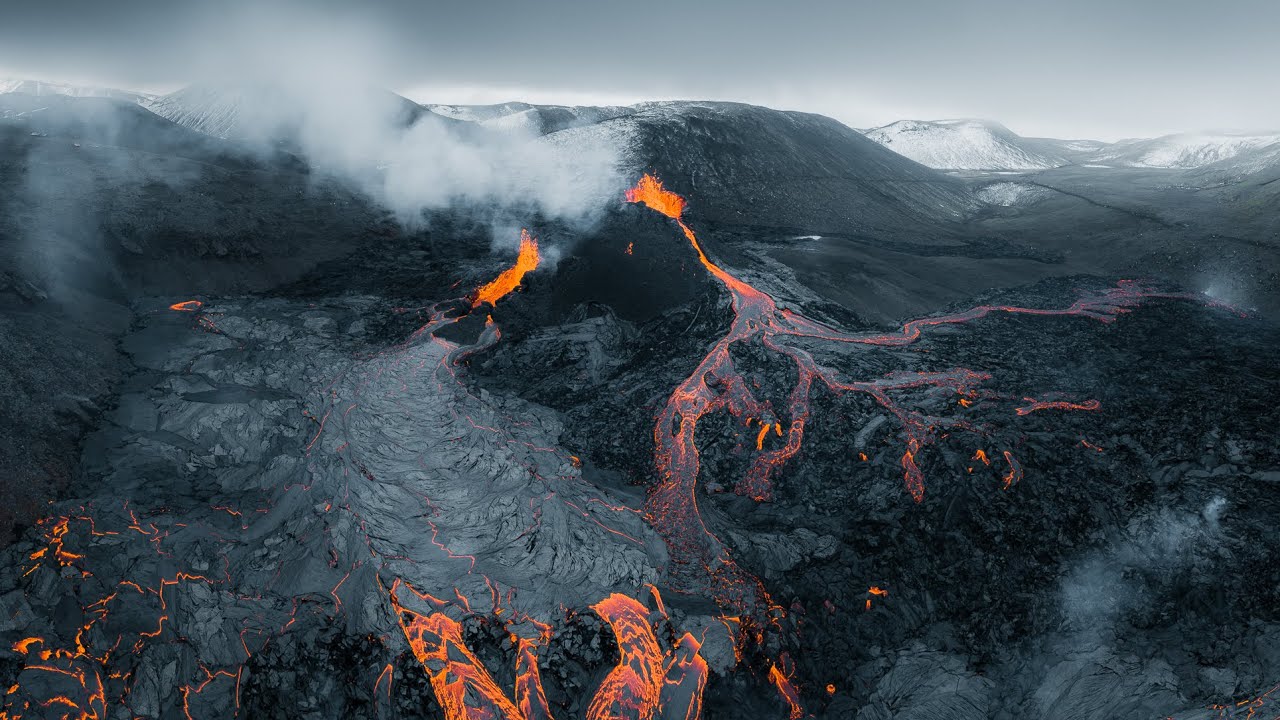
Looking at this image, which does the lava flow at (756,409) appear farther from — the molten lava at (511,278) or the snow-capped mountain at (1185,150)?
the snow-capped mountain at (1185,150)

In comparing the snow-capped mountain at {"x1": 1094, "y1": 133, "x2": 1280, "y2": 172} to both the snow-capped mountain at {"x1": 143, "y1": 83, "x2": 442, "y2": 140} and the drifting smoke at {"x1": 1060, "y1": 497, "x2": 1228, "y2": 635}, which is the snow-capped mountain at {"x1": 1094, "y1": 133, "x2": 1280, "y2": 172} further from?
the snow-capped mountain at {"x1": 143, "y1": 83, "x2": 442, "y2": 140}

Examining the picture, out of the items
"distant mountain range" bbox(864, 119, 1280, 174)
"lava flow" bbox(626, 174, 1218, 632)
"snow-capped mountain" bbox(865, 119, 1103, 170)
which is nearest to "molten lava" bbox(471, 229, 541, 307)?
"lava flow" bbox(626, 174, 1218, 632)

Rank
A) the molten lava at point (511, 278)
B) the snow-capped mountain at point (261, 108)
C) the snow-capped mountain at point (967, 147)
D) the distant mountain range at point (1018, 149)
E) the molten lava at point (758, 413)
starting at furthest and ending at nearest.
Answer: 1. the snow-capped mountain at point (967, 147)
2. the distant mountain range at point (1018, 149)
3. the snow-capped mountain at point (261, 108)
4. the molten lava at point (511, 278)
5. the molten lava at point (758, 413)

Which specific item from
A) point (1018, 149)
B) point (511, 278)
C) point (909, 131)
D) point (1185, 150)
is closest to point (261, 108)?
point (511, 278)

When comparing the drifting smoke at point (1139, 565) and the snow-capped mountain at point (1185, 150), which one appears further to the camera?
the snow-capped mountain at point (1185, 150)

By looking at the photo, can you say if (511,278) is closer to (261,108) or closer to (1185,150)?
(261,108)

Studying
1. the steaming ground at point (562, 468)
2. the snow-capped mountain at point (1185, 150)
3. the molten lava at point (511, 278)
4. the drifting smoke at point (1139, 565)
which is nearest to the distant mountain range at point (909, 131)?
the snow-capped mountain at point (1185, 150)

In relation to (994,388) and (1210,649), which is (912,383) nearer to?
(994,388)

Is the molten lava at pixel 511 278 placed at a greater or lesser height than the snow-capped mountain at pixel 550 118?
lesser

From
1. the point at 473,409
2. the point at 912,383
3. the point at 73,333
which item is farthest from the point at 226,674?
the point at 912,383
